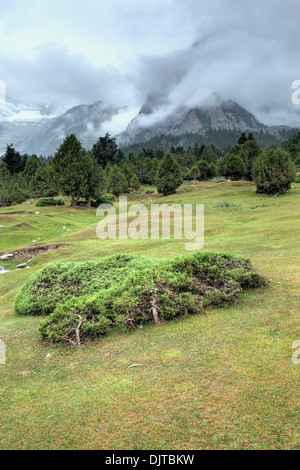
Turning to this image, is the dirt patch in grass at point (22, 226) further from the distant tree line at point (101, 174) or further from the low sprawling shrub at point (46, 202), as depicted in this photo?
the low sprawling shrub at point (46, 202)

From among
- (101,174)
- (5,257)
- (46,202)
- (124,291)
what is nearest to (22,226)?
(5,257)

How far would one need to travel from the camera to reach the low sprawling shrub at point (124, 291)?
5.72 metres

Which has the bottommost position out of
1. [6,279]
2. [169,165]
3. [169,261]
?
[6,279]

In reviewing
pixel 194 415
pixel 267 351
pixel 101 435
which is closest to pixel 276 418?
pixel 194 415

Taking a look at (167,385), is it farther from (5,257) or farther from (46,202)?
(46,202)

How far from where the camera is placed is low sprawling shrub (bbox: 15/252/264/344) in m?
5.72

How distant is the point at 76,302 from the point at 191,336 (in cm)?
257

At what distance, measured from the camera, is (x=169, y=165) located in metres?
61.5

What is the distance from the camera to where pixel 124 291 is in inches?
244

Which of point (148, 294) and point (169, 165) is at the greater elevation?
point (169, 165)

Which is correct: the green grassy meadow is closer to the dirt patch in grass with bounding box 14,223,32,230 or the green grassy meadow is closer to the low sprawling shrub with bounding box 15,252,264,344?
the low sprawling shrub with bounding box 15,252,264,344

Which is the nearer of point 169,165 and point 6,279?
point 6,279
